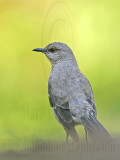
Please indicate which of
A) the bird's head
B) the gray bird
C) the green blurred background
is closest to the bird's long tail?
the gray bird

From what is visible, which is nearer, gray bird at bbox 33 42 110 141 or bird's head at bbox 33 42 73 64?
gray bird at bbox 33 42 110 141

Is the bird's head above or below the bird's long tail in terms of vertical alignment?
above

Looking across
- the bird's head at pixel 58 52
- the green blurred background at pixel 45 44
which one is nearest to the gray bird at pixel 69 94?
the bird's head at pixel 58 52

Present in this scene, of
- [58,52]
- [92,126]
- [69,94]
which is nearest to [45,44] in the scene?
[58,52]

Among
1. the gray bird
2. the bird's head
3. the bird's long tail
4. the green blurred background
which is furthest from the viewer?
the green blurred background

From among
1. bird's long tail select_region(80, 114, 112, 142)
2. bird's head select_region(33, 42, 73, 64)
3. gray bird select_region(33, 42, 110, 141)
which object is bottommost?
bird's long tail select_region(80, 114, 112, 142)

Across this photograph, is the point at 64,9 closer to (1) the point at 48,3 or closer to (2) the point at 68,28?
(2) the point at 68,28

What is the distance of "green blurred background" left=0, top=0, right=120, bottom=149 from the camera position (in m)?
7.77

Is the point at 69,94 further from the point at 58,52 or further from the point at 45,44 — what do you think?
the point at 45,44

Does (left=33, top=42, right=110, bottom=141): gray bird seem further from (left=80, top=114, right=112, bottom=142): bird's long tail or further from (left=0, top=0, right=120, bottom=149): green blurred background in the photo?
(left=0, top=0, right=120, bottom=149): green blurred background

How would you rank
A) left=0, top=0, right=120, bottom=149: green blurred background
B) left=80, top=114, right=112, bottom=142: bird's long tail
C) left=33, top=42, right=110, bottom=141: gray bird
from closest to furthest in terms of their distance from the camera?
left=80, top=114, right=112, bottom=142: bird's long tail < left=33, top=42, right=110, bottom=141: gray bird < left=0, top=0, right=120, bottom=149: green blurred background

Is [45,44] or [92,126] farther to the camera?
[45,44]

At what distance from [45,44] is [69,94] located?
10.9 feet

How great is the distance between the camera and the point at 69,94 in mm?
5043
